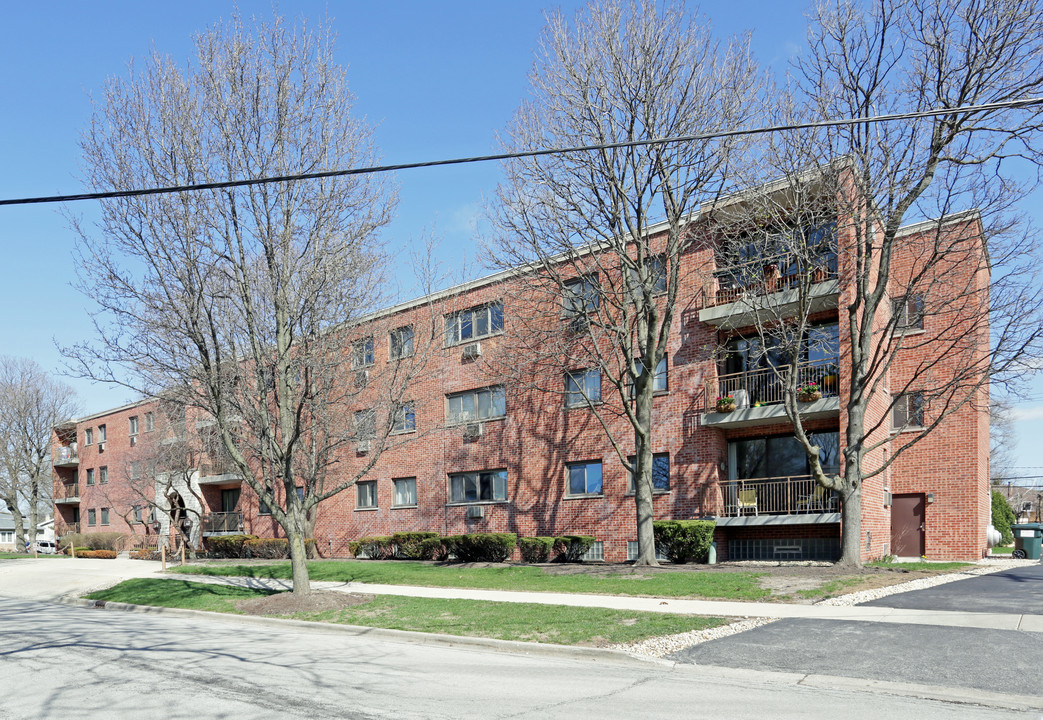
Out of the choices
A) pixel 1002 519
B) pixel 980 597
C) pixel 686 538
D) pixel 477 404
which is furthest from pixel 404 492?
pixel 1002 519

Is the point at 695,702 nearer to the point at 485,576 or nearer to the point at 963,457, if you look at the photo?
the point at 485,576

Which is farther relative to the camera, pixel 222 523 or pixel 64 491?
pixel 64 491

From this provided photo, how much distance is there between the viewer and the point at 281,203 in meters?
Result: 15.6

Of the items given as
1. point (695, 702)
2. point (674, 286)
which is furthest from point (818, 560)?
point (695, 702)

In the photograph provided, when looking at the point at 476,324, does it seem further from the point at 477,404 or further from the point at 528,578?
the point at 528,578

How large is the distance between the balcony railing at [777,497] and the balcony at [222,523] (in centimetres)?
2571

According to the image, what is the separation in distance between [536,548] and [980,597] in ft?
47.6

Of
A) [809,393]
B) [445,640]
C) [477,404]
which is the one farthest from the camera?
[477,404]

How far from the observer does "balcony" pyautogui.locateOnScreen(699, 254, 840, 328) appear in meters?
21.2

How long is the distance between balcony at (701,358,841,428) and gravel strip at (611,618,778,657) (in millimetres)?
A: 11033

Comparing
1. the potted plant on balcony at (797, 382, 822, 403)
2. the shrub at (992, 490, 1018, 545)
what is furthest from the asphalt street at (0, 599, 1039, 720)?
the shrub at (992, 490, 1018, 545)

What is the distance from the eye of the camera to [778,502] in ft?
76.0

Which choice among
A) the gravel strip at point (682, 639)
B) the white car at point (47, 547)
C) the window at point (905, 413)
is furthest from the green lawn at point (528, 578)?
the white car at point (47, 547)

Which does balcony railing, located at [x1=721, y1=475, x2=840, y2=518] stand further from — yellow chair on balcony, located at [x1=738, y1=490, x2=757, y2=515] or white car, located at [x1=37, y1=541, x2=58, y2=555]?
white car, located at [x1=37, y1=541, x2=58, y2=555]
